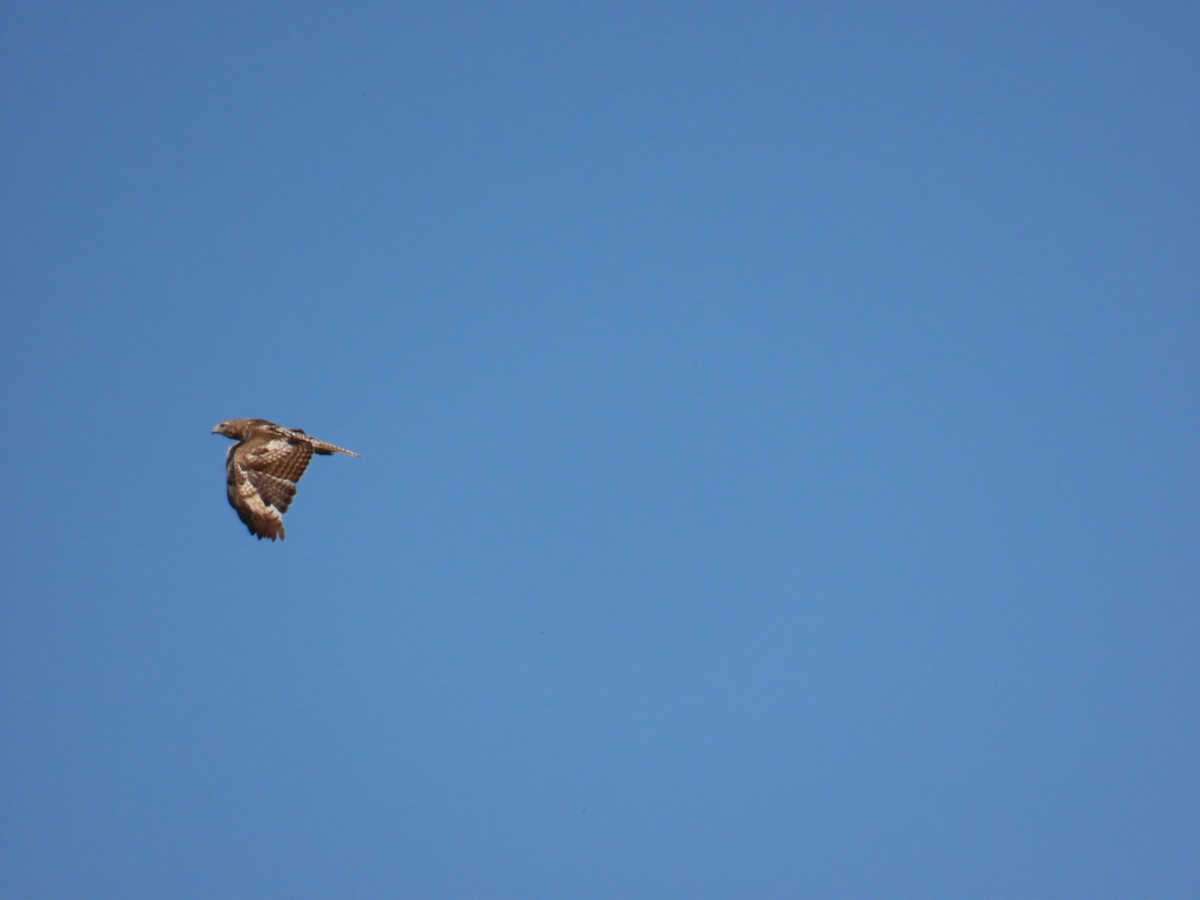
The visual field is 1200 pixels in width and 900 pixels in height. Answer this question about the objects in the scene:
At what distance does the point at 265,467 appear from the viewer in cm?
5231

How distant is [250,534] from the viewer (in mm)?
51094

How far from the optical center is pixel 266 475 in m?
52.2

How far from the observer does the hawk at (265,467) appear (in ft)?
169

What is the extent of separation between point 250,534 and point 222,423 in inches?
155

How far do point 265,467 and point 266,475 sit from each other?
0.83 ft

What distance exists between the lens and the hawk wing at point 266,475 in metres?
51.3

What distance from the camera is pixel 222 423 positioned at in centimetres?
5375

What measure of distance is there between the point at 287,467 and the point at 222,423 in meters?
2.41

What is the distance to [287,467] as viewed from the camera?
2071 inches

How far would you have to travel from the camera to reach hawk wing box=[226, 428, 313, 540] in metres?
51.3

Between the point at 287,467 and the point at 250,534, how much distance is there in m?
2.28

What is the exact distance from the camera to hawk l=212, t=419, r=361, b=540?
169 ft
